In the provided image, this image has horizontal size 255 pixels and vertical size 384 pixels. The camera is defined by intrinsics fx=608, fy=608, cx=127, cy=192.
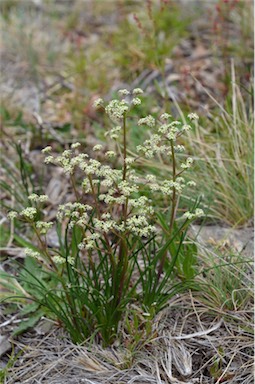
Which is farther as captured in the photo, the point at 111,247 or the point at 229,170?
the point at 229,170

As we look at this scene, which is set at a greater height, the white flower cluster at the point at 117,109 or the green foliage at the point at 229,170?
the white flower cluster at the point at 117,109

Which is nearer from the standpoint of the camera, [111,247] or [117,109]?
[117,109]

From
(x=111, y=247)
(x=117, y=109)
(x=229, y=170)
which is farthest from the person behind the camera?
(x=229, y=170)

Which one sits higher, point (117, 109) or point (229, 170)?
point (117, 109)

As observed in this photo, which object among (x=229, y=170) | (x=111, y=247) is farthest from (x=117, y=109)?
(x=229, y=170)

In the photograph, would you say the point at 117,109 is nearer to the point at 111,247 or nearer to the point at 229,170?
the point at 111,247

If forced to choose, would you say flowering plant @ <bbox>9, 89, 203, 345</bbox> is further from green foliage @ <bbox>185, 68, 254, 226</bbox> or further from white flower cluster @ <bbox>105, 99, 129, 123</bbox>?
green foliage @ <bbox>185, 68, 254, 226</bbox>

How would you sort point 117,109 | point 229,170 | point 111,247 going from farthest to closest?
point 229,170 < point 111,247 < point 117,109

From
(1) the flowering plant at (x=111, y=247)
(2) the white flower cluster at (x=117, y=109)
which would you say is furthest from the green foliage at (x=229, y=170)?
(2) the white flower cluster at (x=117, y=109)

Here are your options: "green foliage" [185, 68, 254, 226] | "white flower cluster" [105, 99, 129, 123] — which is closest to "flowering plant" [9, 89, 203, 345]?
"white flower cluster" [105, 99, 129, 123]

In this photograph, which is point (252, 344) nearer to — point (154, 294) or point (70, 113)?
point (154, 294)

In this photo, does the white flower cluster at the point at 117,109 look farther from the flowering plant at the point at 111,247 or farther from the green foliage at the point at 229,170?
the green foliage at the point at 229,170
